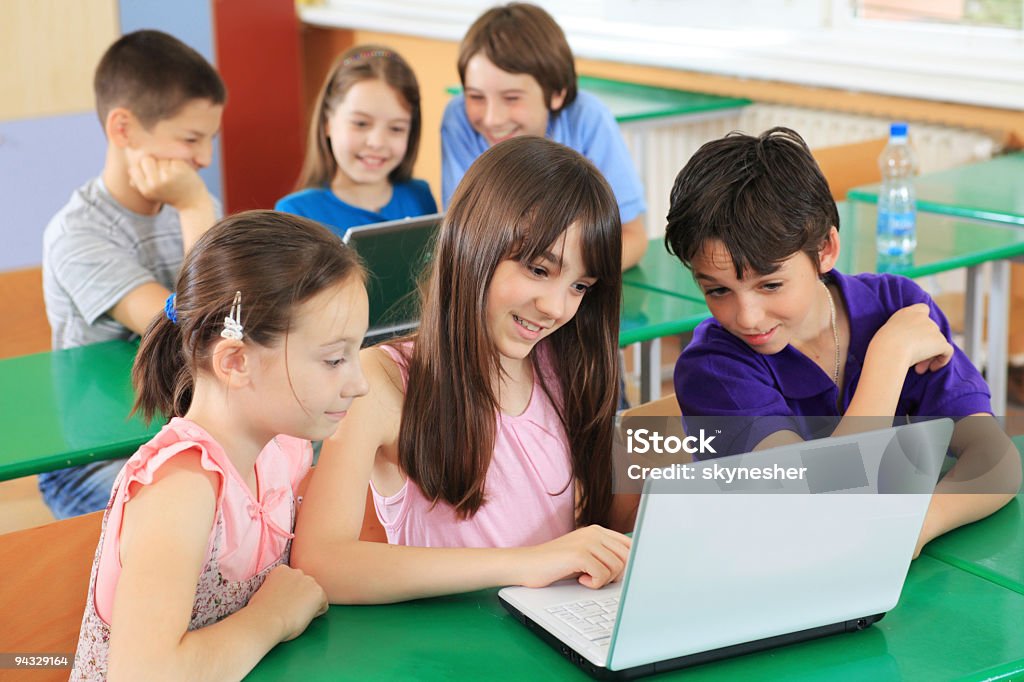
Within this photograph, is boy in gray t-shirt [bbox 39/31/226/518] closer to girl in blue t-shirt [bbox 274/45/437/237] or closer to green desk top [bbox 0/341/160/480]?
green desk top [bbox 0/341/160/480]

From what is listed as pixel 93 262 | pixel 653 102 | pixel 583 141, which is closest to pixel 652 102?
pixel 653 102

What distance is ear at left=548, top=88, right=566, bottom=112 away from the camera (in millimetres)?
2718

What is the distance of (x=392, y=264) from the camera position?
208 centimetres

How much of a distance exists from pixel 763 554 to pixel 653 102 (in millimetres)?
3162

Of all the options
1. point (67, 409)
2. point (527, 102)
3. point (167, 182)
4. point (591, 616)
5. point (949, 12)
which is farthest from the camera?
point (949, 12)

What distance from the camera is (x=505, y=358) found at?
150 cm

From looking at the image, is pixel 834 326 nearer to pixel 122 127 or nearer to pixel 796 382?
pixel 796 382

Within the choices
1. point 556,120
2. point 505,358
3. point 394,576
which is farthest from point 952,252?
point 394,576

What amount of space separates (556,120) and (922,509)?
1825 millimetres

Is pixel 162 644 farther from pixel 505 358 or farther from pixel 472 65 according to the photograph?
pixel 472 65

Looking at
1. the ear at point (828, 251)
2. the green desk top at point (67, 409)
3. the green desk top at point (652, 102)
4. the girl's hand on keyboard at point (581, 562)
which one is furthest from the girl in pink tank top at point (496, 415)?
the green desk top at point (652, 102)

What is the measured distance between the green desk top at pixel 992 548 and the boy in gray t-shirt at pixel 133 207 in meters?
1.39

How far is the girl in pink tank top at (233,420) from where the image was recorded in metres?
1.10

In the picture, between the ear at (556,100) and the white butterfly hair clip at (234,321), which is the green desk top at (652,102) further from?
the white butterfly hair clip at (234,321)
